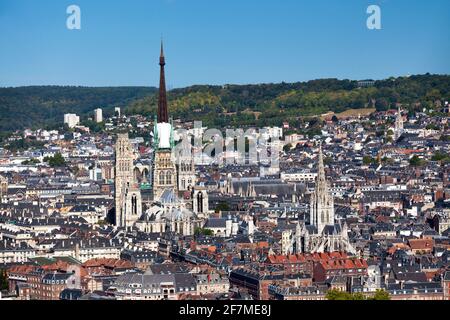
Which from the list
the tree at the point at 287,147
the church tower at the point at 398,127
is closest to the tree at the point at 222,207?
the tree at the point at 287,147

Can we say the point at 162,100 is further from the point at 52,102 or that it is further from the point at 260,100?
the point at 52,102

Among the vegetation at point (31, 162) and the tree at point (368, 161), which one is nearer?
the tree at point (368, 161)

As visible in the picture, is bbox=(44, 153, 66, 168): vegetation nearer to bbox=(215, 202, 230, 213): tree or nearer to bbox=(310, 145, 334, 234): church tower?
bbox=(215, 202, 230, 213): tree

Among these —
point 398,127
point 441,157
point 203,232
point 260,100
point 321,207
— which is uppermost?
point 260,100

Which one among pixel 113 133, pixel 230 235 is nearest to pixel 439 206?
pixel 230 235

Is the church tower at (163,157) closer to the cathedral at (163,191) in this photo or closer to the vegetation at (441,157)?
the cathedral at (163,191)

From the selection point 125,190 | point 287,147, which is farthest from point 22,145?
point 125,190
